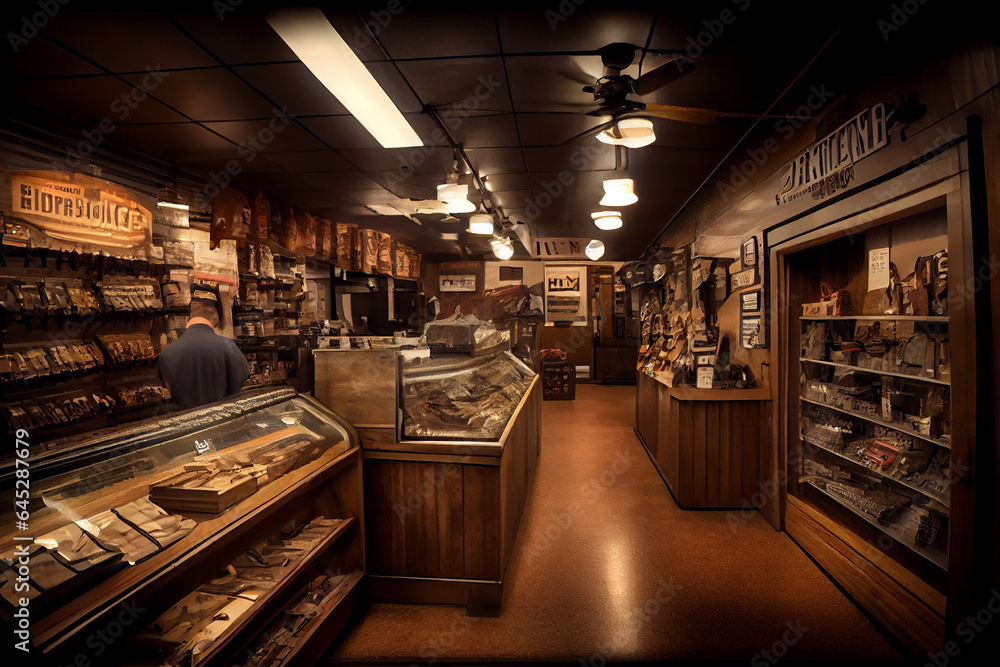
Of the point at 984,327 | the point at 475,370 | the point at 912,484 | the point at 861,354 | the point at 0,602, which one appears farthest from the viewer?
the point at 475,370

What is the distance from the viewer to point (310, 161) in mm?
4805

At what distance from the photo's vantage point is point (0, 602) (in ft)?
3.56

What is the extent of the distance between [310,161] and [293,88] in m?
1.59

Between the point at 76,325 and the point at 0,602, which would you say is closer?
the point at 0,602

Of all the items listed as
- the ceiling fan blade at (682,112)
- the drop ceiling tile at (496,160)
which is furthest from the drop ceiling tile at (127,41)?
the ceiling fan blade at (682,112)

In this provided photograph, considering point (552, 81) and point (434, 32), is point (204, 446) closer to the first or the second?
point (434, 32)

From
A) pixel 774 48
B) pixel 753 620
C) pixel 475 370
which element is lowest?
pixel 753 620

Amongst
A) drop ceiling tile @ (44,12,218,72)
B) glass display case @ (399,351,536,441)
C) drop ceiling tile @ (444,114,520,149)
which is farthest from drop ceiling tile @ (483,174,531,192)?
drop ceiling tile @ (44,12,218,72)

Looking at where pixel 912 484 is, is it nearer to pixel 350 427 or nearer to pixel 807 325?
pixel 807 325

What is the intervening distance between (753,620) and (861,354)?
72.6 inches

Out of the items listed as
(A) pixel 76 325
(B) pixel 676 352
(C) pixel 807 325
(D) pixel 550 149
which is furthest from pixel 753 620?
(A) pixel 76 325

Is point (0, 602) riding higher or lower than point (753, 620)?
higher

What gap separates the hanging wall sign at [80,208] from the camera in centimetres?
335

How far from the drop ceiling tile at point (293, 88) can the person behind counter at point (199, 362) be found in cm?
158
